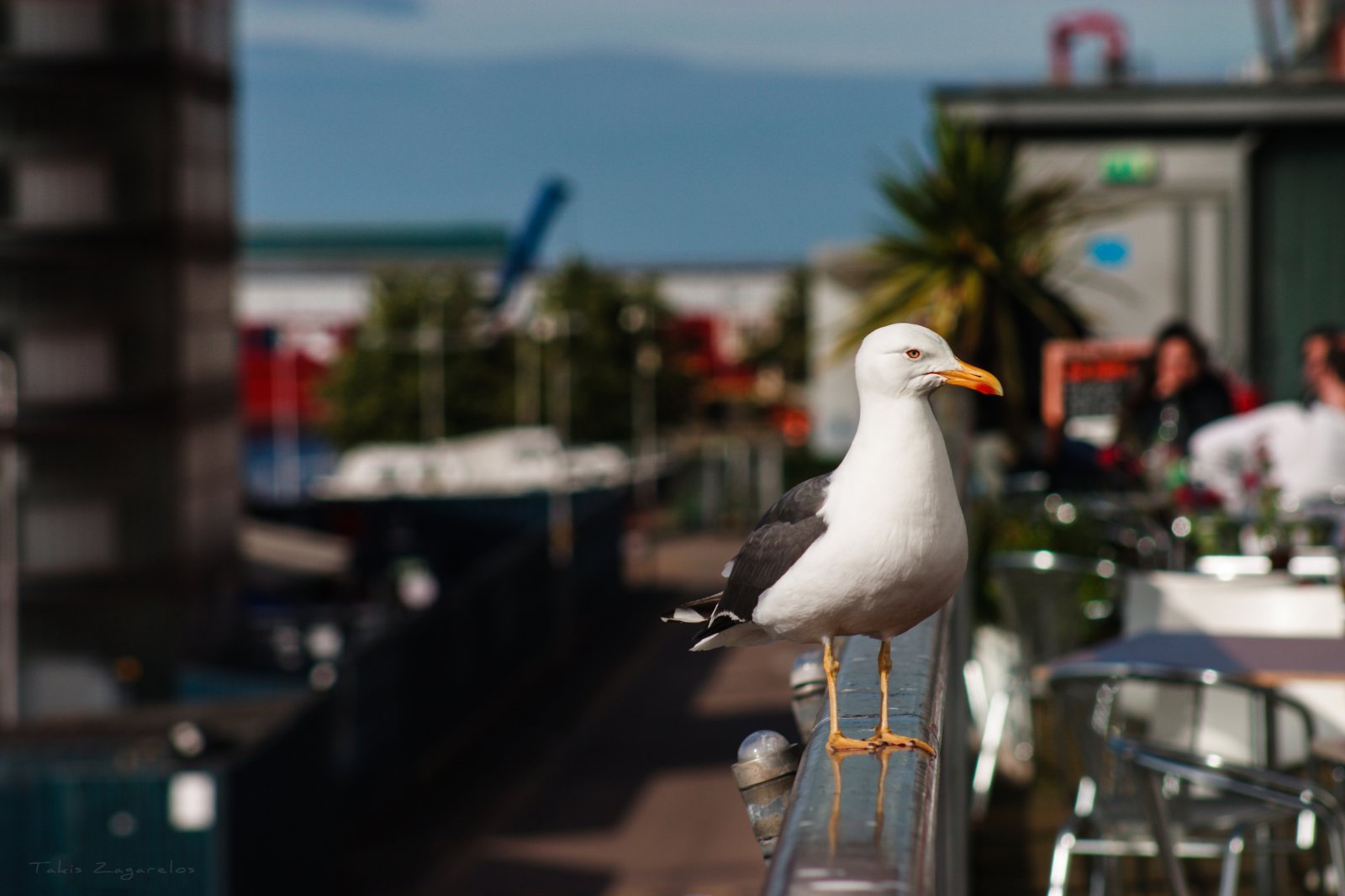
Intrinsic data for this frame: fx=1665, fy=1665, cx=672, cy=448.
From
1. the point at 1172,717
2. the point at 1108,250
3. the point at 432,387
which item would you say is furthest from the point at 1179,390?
the point at 432,387

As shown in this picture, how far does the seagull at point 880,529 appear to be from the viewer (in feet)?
6.03

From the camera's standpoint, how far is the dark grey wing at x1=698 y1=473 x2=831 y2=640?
1920 mm

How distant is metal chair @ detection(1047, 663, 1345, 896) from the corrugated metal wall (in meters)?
13.5

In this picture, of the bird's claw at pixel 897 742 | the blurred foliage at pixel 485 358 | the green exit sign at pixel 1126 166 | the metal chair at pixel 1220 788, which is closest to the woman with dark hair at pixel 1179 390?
the metal chair at pixel 1220 788

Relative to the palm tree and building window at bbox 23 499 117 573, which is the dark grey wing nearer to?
the palm tree

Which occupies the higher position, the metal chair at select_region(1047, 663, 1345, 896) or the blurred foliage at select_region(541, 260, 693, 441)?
the blurred foliage at select_region(541, 260, 693, 441)

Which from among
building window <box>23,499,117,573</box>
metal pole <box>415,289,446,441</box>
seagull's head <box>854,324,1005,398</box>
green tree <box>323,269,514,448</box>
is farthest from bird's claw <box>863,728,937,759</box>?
Answer: green tree <box>323,269,514,448</box>

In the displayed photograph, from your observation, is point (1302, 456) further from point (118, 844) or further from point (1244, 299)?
point (1244, 299)

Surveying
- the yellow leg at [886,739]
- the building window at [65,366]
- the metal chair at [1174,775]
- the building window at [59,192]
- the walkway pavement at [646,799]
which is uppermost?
the building window at [59,192]

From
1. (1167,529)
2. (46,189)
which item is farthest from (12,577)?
(1167,529)

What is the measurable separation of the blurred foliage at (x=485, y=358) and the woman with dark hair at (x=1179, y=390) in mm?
45918

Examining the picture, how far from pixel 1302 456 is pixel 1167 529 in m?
0.64

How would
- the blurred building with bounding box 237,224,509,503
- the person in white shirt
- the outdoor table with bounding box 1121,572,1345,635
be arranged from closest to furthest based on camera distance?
the outdoor table with bounding box 1121,572,1345,635 < the person in white shirt < the blurred building with bounding box 237,224,509,503

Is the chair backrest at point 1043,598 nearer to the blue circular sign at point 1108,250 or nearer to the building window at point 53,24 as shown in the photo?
the blue circular sign at point 1108,250
